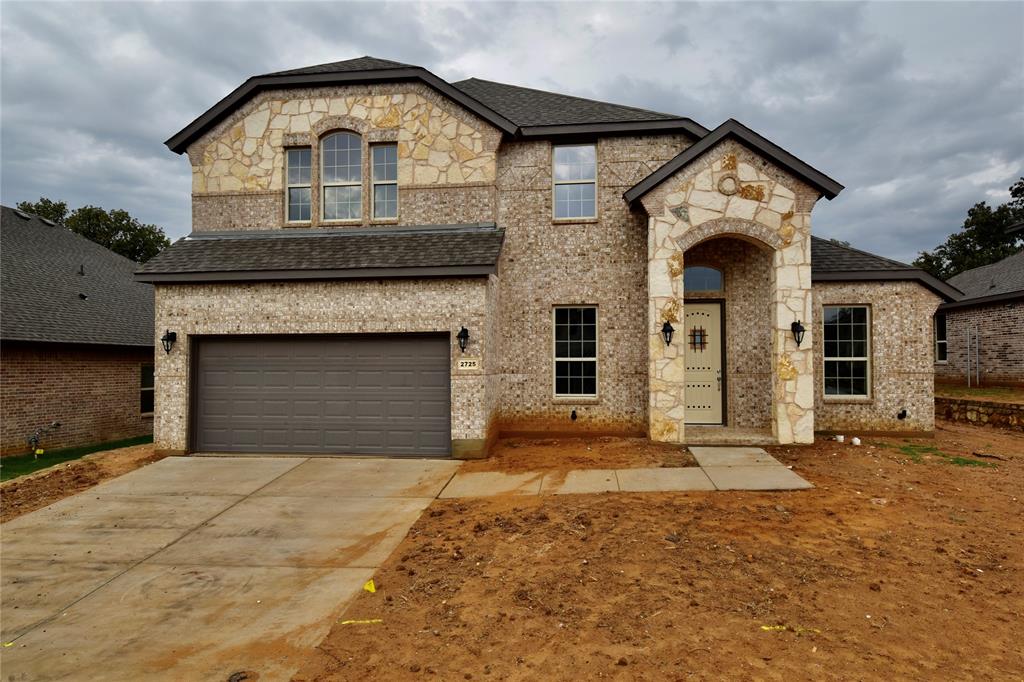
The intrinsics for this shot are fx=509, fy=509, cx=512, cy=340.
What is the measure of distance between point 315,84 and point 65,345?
36.2ft

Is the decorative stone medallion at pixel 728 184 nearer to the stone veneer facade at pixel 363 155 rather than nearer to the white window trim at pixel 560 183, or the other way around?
the white window trim at pixel 560 183

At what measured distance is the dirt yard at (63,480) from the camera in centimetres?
791

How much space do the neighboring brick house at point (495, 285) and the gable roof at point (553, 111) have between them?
3.6 inches

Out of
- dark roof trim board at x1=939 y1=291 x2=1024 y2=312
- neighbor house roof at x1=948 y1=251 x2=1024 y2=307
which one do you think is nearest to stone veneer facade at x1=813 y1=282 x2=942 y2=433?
dark roof trim board at x1=939 y1=291 x2=1024 y2=312

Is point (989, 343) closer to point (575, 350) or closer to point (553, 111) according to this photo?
point (575, 350)

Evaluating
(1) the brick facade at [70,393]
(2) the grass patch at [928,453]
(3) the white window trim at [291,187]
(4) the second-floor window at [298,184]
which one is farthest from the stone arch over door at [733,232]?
(1) the brick facade at [70,393]

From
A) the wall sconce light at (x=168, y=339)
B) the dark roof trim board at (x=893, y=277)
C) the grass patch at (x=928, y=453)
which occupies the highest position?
the dark roof trim board at (x=893, y=277)

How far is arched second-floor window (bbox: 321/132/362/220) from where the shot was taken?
11820 millimetres

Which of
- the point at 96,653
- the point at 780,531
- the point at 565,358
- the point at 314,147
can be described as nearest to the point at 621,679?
the point at 780,531

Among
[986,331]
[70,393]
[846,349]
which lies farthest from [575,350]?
[986,331]

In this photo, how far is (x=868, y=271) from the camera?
36.5ft

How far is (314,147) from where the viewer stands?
11.7 m

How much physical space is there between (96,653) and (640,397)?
386 inches

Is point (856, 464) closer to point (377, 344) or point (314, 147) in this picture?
point (377, 344)
